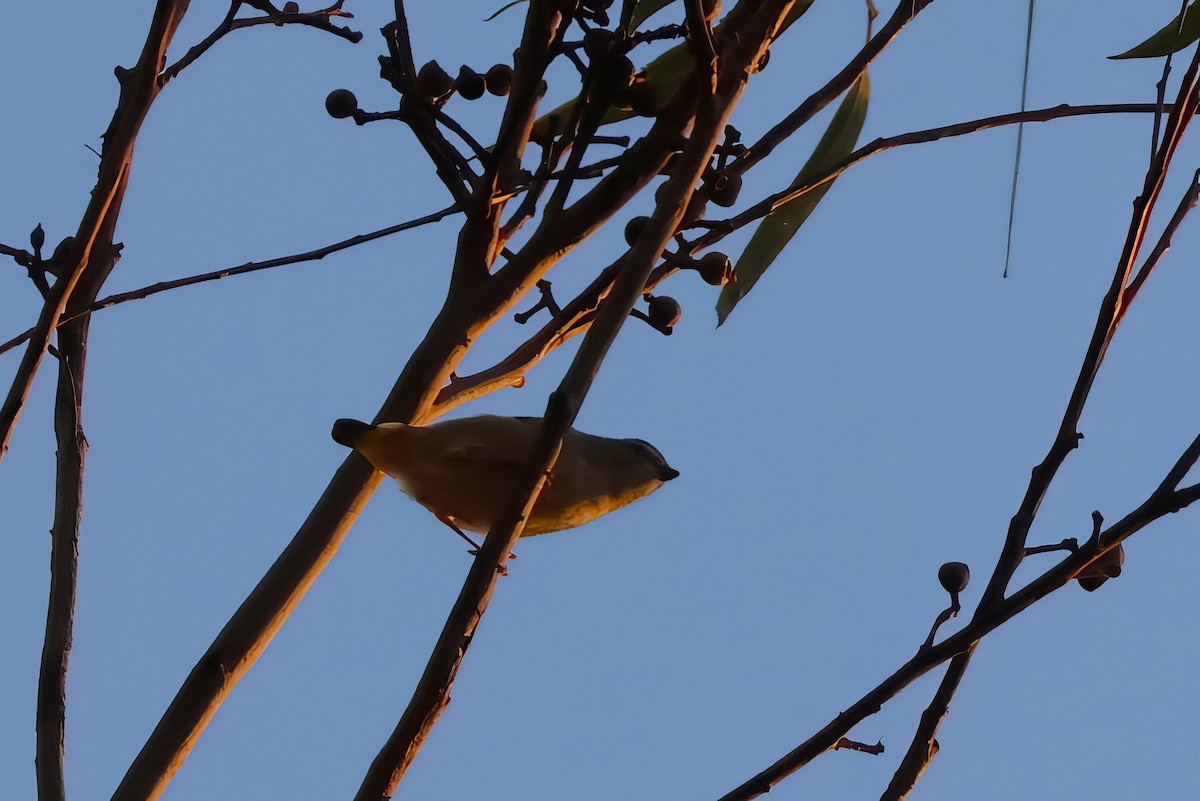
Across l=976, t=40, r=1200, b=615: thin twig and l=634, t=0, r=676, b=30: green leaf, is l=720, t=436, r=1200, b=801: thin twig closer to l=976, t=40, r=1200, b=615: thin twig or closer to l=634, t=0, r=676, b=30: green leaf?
l=976, t=40, r=1200, b=615: thin twig

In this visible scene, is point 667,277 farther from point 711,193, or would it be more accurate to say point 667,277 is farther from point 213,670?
point 213,670

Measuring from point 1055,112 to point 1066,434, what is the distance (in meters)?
0.67

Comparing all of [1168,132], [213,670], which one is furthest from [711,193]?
[213,670]

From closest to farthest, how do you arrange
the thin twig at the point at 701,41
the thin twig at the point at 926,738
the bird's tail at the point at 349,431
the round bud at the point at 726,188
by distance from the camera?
the thin twig at the point at 926,738 → the thin twig at the point at 701,41 → the bird's tail at the point at 349,431 → the round bud at the point at 726,188

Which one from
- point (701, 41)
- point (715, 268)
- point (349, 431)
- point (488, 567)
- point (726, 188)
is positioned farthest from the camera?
point (715, 268)

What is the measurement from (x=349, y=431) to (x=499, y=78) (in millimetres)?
→ 677

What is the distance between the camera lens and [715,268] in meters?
1.95

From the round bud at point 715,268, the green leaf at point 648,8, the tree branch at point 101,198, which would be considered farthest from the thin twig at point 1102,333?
the tree branch at point 101,198

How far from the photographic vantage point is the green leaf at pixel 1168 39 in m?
1.85

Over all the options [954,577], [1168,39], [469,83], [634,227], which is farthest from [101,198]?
[1168,39]

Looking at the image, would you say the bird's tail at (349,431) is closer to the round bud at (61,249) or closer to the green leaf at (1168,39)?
the round bud at (61,249)

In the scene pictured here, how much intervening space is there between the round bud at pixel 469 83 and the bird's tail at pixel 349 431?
59 cm

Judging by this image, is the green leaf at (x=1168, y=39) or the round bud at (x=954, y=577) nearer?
the round bud at (x=954, y=577)

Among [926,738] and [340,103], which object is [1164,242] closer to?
[926,738]
